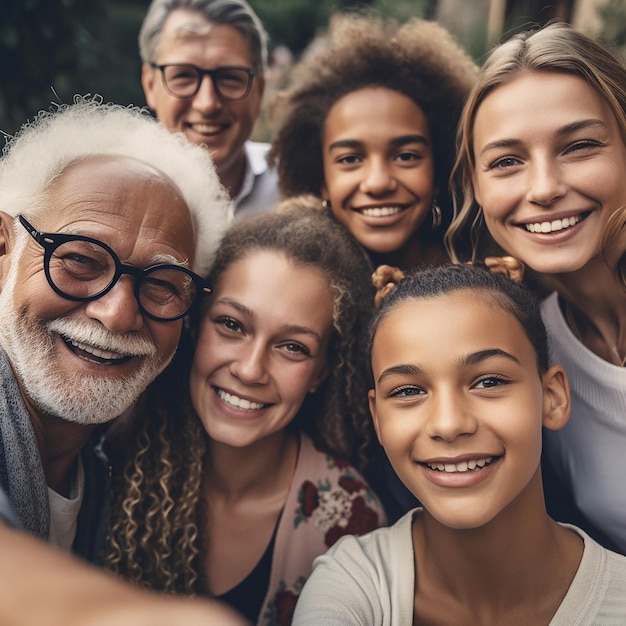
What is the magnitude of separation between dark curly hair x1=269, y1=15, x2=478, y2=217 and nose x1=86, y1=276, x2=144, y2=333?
66.2 inches

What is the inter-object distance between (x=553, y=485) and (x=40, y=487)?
1758 mm

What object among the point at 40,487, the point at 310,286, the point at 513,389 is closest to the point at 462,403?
the point at 513,389

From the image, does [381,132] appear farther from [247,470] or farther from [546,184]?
[247,470]

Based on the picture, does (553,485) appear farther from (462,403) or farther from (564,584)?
(462,403)

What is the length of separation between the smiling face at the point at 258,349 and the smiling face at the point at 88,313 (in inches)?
9.9

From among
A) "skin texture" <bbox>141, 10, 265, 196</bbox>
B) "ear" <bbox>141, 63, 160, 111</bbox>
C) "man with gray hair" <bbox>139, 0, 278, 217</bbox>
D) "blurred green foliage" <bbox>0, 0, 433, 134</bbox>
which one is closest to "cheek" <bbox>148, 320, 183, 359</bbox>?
"man with gray hair" <bbox>139, 0, 278, 217</bbox>

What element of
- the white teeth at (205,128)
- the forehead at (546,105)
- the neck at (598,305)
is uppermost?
the white teeth at (205,128)

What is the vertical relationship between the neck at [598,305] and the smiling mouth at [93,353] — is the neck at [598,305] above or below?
above

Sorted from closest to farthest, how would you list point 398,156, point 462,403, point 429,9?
1. point 462,403
2. point 398,156
3. point 429,9

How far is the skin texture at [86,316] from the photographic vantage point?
2.17 meters

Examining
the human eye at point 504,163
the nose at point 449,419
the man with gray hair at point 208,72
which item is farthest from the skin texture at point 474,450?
the man with gray hair at point 208,72

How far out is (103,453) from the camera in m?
2.70

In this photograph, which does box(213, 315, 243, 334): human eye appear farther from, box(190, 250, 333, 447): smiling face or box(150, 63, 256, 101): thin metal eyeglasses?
box(150, 63, 256, 101): thin metal eyeglasses

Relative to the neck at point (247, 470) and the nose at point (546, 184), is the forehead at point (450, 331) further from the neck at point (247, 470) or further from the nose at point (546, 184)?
the neck at point (247, 470)
